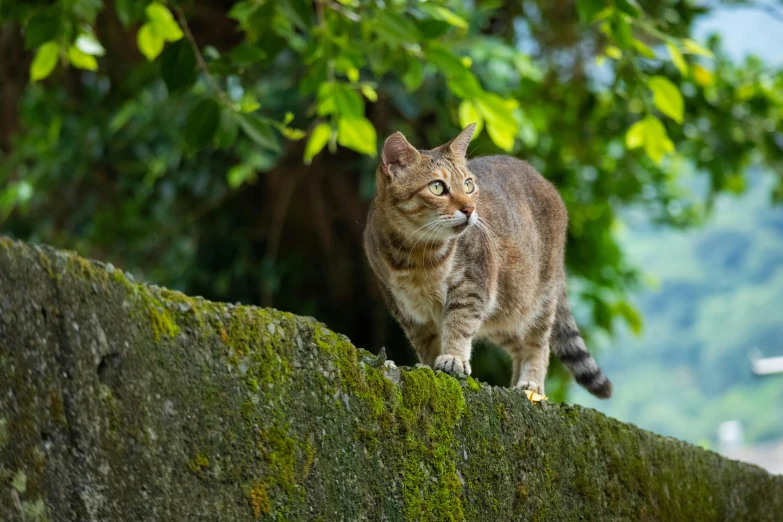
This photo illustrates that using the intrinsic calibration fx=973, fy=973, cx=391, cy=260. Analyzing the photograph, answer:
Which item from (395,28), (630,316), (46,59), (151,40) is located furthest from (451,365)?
(630,316)

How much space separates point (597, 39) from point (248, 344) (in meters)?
6.50

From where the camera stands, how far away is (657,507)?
2.97 metres

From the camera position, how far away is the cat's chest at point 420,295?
132 inches

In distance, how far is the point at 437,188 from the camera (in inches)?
134

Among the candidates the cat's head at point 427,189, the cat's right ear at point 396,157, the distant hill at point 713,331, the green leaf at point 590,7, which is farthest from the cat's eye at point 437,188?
the distant hill at point 713,331

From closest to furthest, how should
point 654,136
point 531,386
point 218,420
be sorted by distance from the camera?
point 218,420 → point 531,386 → point 654,136

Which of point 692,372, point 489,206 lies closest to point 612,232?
point 489,206

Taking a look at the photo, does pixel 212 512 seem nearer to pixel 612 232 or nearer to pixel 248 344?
pixel 248 344

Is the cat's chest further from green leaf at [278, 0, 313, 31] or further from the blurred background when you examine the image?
the blurred background

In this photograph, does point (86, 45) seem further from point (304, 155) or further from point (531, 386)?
point (531, 386)

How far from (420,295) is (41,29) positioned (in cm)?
167

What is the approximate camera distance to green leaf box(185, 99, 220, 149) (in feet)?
11.2

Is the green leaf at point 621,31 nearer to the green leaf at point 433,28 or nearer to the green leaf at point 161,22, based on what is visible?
the green leaf at point 433,28

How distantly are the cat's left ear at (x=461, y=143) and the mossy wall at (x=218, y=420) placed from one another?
51.1 inches
